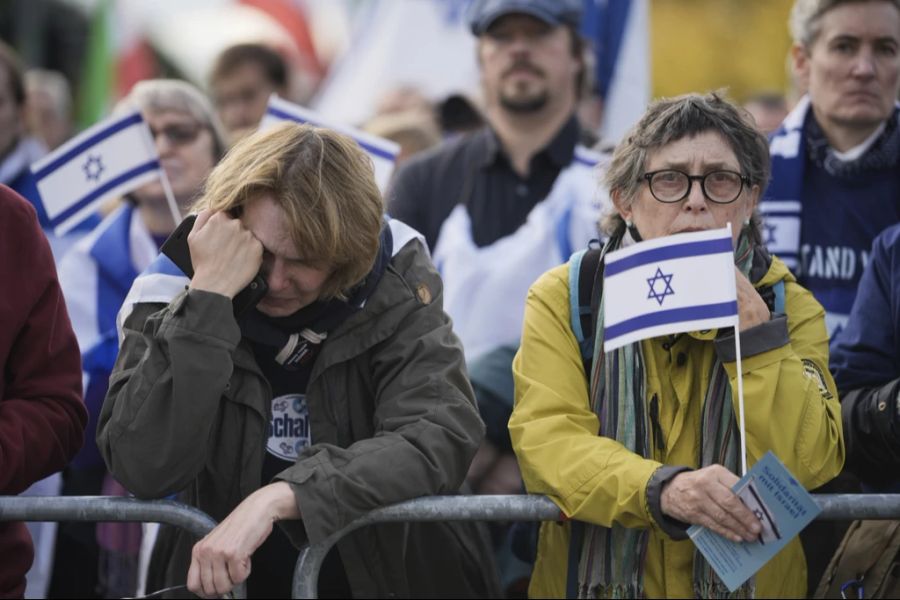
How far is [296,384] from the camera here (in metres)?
3.78

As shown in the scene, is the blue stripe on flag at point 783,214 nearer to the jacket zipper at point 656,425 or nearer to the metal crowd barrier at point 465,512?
Answer: the jacket zipper at point 656,425

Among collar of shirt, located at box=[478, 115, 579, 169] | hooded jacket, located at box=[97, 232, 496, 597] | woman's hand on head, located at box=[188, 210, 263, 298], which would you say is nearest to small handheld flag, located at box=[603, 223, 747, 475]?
hooded jacket, located at box=[97, 232, 496, 597]

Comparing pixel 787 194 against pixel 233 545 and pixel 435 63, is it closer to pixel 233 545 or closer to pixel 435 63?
pixel 233 545

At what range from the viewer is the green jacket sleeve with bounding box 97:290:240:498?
342cm

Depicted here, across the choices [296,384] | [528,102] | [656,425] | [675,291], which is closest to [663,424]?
[656,425]

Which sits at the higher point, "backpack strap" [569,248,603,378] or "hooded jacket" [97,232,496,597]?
"backpack strap" [569,248,603,378]

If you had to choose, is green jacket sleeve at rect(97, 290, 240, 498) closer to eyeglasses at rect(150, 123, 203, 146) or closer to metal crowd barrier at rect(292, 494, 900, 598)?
metal crowd barrier at rect(292, 494, 900, 598)

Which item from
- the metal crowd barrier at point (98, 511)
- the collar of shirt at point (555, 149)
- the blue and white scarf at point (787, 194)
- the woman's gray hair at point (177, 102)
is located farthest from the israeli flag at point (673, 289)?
the woman's gray hair at point (177, 102)

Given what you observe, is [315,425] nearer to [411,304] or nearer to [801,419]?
[411,304]

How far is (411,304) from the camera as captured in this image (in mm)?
3773

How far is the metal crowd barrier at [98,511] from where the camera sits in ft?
11.3

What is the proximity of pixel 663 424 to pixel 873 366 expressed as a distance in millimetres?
722

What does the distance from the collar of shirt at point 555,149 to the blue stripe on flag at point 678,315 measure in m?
2.38

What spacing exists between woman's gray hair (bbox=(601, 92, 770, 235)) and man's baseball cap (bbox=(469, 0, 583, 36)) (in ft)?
6.93
